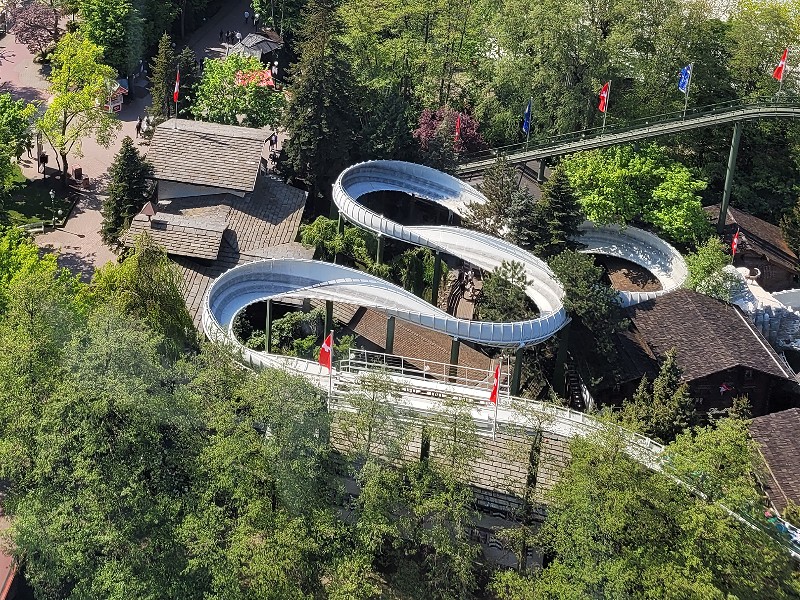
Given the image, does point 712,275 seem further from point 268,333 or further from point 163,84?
point 163,84

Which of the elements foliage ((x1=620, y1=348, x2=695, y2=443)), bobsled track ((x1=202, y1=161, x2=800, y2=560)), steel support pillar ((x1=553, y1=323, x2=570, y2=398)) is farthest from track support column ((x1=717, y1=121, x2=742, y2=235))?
foliage ((x1=620, y1=348, x2=695, y2=443))

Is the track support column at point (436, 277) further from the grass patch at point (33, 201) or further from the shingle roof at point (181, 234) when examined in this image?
the grass patch at point (33, 201)

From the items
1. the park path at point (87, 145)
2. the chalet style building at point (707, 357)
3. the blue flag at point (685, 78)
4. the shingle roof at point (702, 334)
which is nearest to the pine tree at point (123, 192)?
the park path at point (87, 145)

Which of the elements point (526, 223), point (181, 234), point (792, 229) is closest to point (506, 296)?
point (526, 223)

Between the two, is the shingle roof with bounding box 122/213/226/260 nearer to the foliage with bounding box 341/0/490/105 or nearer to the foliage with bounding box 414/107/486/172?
the foliage with bounding box 414/107/486/172

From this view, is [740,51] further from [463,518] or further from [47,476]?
[47,476]

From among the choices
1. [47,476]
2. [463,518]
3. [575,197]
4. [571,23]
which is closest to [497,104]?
[571,23]
